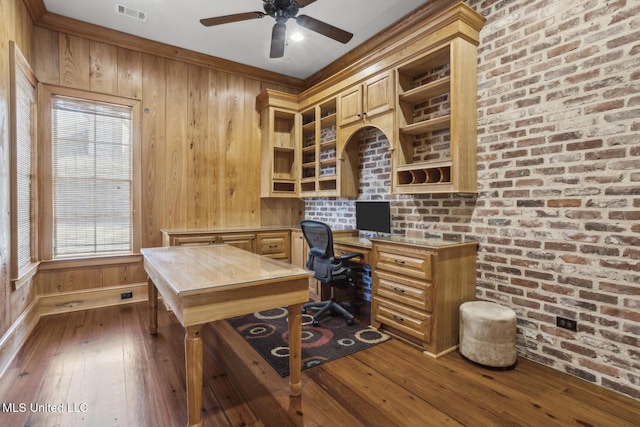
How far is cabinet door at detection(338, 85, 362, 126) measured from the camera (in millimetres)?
3574

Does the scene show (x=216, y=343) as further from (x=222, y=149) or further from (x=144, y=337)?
(x=222, y=149)

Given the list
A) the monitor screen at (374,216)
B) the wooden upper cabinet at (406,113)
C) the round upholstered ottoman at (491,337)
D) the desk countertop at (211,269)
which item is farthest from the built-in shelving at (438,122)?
the desk countertop at (211,269)

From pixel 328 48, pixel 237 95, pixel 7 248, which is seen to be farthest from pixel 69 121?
pixel 328 48

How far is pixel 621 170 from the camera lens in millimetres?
1988

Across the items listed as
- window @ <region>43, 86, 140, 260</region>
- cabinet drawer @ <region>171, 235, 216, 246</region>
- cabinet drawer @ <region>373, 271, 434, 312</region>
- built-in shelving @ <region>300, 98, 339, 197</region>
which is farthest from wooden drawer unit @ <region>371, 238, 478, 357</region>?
window @ <region>43, 86, 140, 260</region>

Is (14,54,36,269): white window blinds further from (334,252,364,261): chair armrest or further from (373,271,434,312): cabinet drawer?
(373,271,434,312): cabinet drawer

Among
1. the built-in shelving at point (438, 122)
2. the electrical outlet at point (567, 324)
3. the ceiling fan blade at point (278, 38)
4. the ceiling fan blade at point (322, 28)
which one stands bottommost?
the electrical outlet at point (567, 324)

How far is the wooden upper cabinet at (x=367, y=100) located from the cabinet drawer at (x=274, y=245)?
177 centimetres

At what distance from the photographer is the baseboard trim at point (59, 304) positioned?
8.31 ft

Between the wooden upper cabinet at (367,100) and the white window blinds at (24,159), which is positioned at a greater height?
the wooden upper cabinet at (367,100)

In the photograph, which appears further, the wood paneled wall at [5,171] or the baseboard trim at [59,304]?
the baseboard trim at [59,304]

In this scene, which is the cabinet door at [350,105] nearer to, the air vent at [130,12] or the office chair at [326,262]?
the office chair at [326,262]

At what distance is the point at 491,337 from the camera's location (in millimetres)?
2289

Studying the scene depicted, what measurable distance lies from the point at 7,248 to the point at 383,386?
3136 mm
